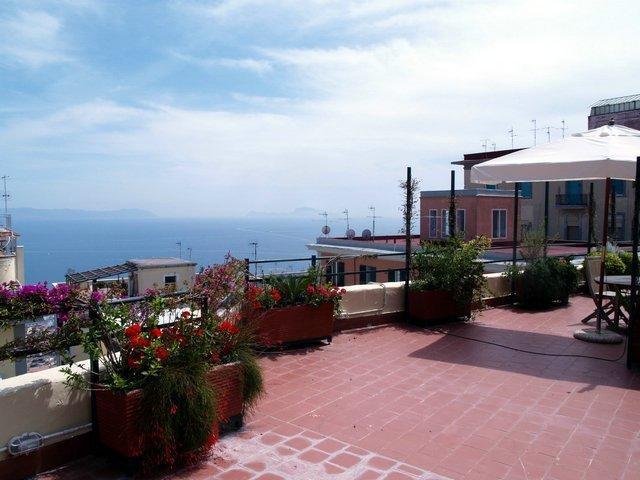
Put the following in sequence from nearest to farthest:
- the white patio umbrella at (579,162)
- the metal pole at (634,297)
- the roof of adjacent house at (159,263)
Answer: the metal pole at (634,297) < the white patio umbrella at (579,162) < the roof of adjacent house at (159,263)

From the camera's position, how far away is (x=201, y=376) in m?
2.99

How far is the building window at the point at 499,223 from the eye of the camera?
→ 23.9 meters

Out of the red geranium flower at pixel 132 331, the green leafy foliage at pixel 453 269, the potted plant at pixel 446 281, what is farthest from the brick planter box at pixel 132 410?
the green leafy foliage at pixel 453 269

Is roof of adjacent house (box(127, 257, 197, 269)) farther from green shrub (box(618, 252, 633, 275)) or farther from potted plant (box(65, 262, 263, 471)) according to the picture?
potted plant (box(65, 262, 263, 471))

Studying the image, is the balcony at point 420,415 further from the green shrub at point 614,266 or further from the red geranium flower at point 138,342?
the green shrub at point 614,266

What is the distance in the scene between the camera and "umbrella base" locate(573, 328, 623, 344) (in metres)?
5.78

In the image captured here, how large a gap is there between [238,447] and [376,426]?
0.93m

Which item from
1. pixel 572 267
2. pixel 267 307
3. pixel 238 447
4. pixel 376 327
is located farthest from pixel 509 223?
pixel 238 447

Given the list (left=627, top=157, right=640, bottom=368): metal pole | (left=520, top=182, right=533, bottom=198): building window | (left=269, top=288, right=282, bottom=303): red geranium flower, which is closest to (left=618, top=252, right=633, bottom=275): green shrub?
(left=627, top=157, right=640, bottom=368): metal pole

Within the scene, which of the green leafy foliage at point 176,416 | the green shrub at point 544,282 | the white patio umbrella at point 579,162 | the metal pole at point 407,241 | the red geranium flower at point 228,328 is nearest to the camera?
the green leafy foliage at point 176,416

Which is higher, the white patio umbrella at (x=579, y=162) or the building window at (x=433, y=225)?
the white patio umbrella at (x=579, y=162)

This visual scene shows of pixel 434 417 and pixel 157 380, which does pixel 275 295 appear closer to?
pixel 434 417

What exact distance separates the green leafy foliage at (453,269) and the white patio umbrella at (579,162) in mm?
950

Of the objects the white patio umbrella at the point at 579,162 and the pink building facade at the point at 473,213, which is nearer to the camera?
the white patio umbrella at the point at 579,162
